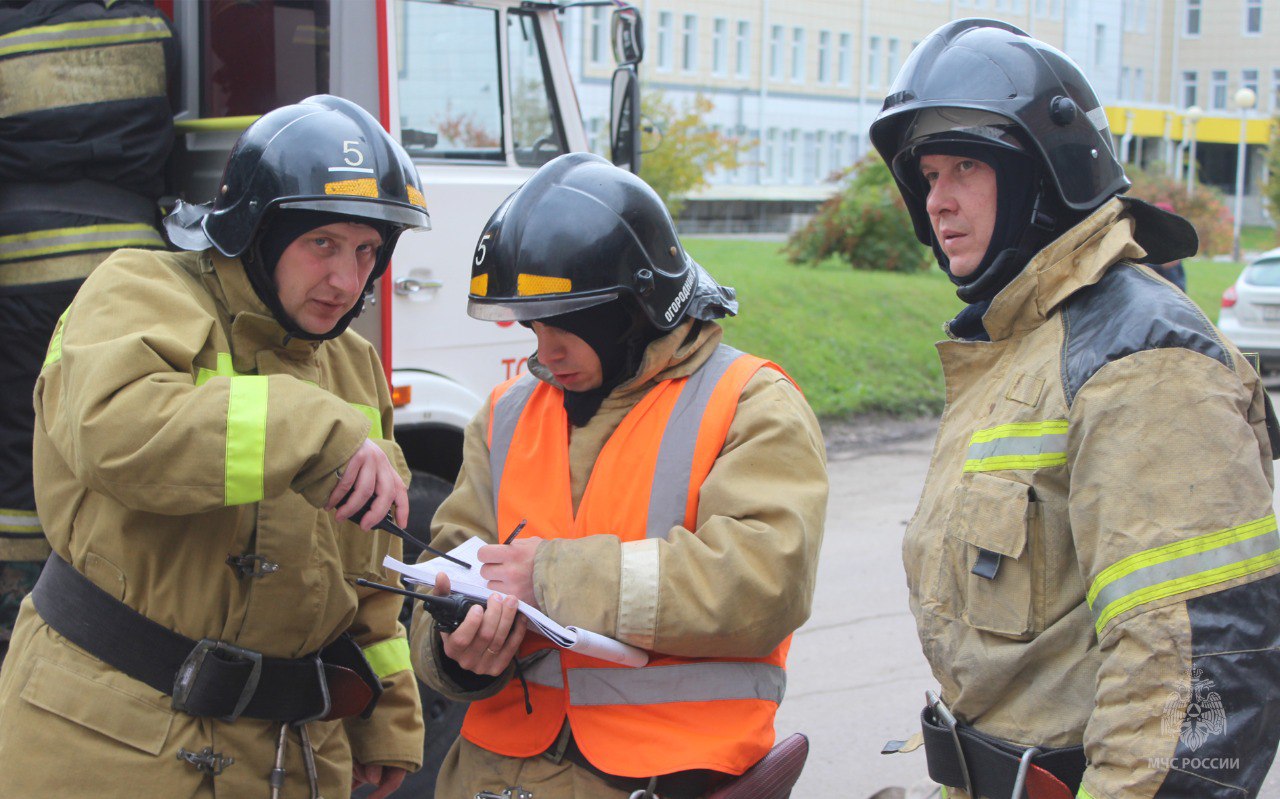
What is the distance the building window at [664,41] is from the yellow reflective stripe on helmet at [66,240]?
36.2 meters

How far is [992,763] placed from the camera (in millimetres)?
2025

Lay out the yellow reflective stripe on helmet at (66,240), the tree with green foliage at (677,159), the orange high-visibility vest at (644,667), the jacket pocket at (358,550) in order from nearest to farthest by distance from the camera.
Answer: the orange high-visibility vest at (644,667), the jacket pocket at (358,550), the yellow reflective stripe on helmet at (66,240), the tree with green foliage at (677,159)

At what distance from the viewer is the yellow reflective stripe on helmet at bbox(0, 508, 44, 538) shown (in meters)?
3.94

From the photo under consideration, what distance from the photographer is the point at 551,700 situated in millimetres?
2395

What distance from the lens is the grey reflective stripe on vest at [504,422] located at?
8.29 ft

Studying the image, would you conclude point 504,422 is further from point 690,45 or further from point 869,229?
point 690,45

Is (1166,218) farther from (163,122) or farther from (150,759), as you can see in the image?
(163,122)

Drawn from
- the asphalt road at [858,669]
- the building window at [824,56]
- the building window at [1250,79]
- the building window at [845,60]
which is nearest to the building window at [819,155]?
the building window at [824,56]

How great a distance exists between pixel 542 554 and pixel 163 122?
2.61m

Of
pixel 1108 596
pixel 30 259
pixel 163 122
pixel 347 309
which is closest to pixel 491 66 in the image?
pixel 163 122

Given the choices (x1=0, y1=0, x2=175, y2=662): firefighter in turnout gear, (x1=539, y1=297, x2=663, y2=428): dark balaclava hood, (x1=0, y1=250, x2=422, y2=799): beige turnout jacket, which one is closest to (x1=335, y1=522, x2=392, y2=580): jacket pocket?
(x1=0, y1=250, x2=422, y2=799): beige turnout jacket

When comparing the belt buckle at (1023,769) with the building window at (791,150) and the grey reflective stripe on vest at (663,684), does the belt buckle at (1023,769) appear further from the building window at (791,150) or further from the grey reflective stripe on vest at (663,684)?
the building window at (791,150)

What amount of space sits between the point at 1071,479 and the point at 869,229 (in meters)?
15.9

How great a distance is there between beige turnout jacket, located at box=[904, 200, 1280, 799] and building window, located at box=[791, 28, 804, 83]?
42.9 meters
